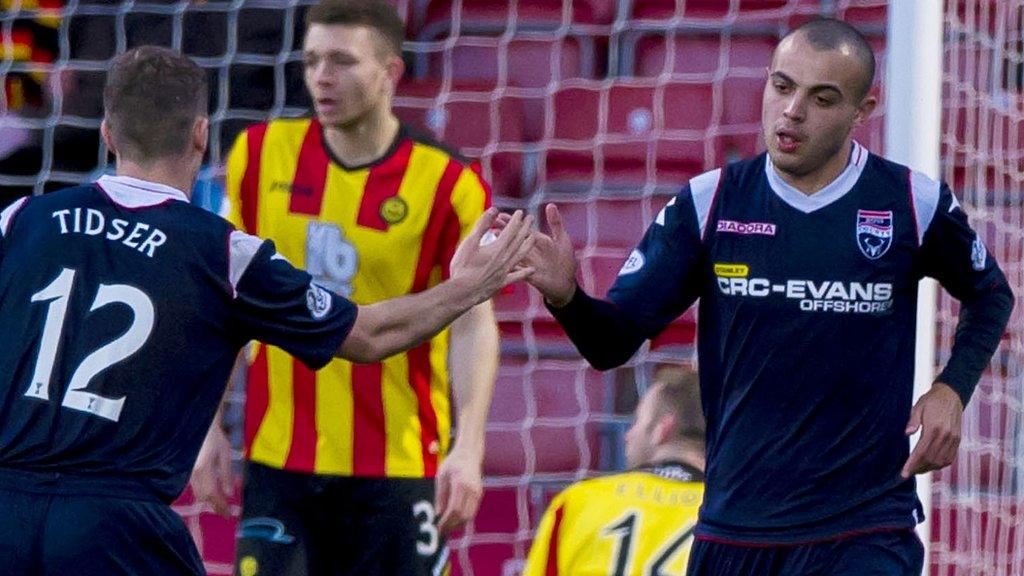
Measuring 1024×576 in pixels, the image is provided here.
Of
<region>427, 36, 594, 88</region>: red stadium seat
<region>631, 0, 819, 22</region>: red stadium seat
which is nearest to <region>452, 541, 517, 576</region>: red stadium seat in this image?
<region>427, 36, 594, 88</region>: red stadium seat

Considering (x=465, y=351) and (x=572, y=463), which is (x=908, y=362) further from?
(x=572, y=463)

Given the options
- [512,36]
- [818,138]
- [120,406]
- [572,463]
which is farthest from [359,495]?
[512,36]

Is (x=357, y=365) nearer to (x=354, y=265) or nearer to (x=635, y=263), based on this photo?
(x=354, y=265)

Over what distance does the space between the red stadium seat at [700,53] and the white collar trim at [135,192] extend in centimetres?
387

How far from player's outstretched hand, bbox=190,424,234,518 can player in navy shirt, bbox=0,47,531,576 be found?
2.86 ft

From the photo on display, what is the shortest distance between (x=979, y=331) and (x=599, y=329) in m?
→ 0.80

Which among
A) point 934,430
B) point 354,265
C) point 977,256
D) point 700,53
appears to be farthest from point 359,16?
point 700,53

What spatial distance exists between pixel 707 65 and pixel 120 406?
419cm

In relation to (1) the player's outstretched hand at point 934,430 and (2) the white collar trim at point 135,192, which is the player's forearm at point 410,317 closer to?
(2) the white collar trim at point 135,192

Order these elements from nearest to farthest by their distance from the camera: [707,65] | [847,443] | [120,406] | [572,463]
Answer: [120,406] → [847,443] → [572,463] → [707,65]

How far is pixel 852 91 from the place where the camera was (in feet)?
12.5

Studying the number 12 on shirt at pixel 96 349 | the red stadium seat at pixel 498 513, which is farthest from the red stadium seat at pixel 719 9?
the number 12 on shirt at pixel 96 349

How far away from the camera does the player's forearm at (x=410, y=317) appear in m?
3.73

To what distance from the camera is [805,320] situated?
12.1 ft
